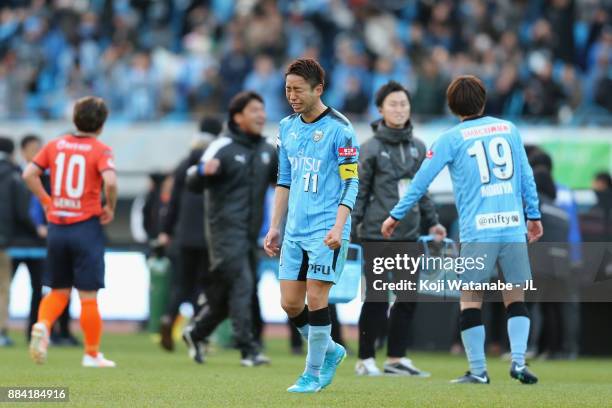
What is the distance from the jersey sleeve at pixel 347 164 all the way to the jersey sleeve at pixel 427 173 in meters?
0.94

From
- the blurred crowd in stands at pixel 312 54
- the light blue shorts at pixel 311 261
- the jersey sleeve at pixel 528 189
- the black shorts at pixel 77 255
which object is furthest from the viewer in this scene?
the blurred crowd in stands at pixel 312 54

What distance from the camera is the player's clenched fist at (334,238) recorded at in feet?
26.8

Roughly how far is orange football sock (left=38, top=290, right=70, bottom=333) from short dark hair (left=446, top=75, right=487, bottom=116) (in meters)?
3.77

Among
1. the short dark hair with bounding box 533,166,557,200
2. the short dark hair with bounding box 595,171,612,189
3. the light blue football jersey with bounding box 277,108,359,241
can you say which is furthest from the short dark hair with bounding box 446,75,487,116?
the short dark hair with bounding box 595,171,612,189

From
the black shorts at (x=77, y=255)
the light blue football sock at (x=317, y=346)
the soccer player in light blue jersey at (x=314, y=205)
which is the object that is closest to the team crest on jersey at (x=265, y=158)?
the black shorts at (x=77, y=255)

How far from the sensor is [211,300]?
11797 mm

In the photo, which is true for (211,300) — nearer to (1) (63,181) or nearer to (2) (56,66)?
(1) (63,181)

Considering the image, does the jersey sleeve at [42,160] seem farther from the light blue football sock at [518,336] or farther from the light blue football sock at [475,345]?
the light blue football sock at [518,336]

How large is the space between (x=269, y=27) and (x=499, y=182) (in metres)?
16.1

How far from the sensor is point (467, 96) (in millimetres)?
9461

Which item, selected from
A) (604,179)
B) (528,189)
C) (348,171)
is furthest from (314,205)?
(604,179)

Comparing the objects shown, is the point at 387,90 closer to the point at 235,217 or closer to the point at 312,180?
the point at 235,217

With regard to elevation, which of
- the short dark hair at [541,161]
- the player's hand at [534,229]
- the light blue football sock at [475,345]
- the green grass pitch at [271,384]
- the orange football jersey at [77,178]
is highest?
the short dark hair at [541,161]

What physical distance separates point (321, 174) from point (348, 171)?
18cm
